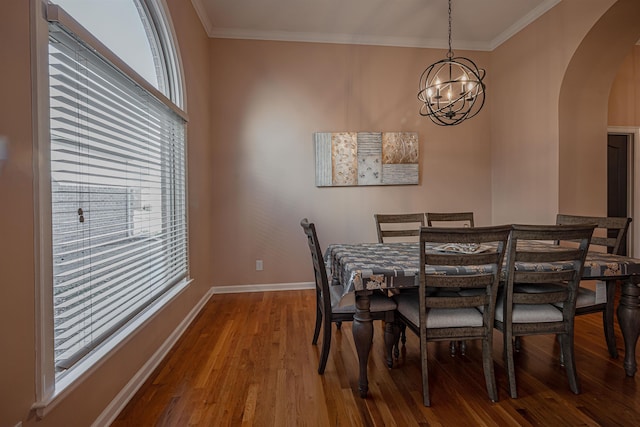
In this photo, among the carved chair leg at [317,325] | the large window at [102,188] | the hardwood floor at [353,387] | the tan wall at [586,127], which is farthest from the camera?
the tan wall at [586,127]

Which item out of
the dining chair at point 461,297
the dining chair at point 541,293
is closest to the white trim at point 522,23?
the dining chair at point 541,293

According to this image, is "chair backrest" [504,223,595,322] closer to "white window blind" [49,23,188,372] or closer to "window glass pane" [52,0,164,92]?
"white window blind" [49,23,188,372]

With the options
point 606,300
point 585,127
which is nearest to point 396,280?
point 606,300

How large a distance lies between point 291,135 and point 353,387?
2940 mm

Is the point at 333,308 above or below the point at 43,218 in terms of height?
below

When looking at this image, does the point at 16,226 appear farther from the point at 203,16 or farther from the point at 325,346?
the point at 203,16

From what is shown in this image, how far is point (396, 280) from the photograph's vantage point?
181 cm

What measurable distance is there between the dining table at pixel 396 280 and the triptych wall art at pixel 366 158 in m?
1.97

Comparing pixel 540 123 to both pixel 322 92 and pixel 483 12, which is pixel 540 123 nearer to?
pixel 483 12

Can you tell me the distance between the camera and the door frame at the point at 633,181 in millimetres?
4168

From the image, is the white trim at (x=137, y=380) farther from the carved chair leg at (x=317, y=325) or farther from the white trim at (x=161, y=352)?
the carved chair leg at (x=317, y=325)

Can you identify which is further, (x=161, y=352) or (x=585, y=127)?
(x=585, y=127)

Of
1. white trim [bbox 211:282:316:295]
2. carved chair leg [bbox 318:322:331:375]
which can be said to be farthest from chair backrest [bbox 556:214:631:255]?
white trim [bbox 211:282:316:295]

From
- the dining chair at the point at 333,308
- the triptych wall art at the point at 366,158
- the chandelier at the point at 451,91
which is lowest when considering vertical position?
the dining chair at the point at 333,308
